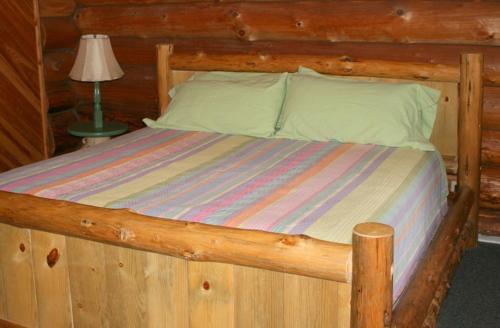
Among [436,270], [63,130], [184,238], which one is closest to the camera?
[184,238]

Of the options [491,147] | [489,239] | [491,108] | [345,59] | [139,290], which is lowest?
[489,239]

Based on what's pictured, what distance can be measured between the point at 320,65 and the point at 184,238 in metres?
1.99

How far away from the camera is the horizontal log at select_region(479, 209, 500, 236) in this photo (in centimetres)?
354

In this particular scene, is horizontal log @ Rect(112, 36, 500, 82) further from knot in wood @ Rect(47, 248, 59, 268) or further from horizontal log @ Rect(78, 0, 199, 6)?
knot in wood @ Rect(47, 248, 59, 268)

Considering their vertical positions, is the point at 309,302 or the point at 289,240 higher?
the point at 289,240

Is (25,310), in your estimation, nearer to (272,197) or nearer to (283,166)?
(272,197)

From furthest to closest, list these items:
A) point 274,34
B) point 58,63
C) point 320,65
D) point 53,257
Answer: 1. point 58,63
2. point 274,34
3. point 320,65
4. point 53,257

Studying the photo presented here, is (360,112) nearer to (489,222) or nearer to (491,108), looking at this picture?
(491,108)

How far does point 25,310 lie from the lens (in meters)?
2.25

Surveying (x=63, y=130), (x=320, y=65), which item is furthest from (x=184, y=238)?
(x=63, y=130)

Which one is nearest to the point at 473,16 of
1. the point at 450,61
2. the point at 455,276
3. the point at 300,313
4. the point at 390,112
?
the point at 450,61

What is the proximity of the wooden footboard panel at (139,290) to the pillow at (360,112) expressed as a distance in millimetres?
1459

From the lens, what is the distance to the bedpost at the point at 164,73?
395 cm

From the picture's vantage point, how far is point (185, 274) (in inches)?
78.1
